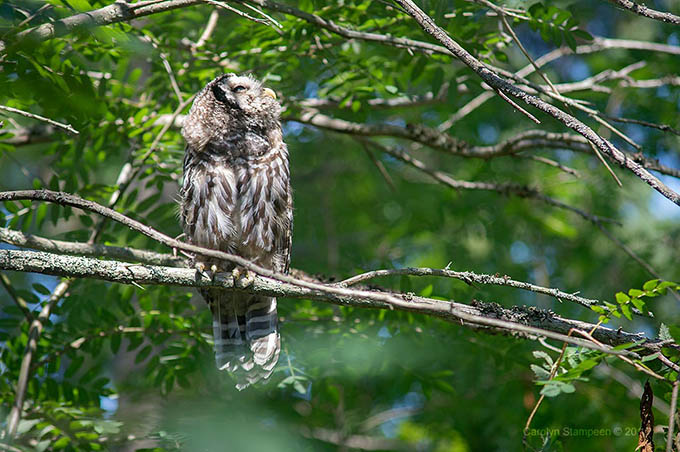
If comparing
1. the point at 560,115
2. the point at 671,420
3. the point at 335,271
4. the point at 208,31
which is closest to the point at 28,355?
the point at 335,271

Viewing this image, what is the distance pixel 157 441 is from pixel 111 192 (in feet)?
5.56

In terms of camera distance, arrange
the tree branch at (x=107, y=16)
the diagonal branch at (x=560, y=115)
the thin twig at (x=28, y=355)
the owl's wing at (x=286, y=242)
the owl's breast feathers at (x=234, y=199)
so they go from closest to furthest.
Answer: the tree branch at (x=107, y=16)
the diagonal branch at (x=560, y=115)
the thin twig at (x=28, y=355)
the owl's breast feathers at (x=234, y=199)
the owl's wing at (x=286, y=242)

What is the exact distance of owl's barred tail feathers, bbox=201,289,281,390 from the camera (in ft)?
12.1

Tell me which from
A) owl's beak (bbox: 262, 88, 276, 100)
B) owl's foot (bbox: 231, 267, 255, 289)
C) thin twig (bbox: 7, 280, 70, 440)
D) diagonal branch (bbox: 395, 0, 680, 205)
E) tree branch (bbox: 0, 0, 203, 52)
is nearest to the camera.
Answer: tree branch (bbox: 0, 0, 203, 52)

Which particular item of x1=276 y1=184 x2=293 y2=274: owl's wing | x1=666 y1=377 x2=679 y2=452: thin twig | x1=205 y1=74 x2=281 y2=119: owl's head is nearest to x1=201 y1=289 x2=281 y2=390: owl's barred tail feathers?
x1=276 y1=184 x2=293 y2=274: owl's wing

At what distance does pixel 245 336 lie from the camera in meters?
3.87

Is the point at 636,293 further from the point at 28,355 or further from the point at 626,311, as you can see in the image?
the point at 28,355

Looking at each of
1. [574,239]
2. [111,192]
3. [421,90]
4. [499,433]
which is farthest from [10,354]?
[574,239]

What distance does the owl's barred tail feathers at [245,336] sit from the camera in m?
3.70

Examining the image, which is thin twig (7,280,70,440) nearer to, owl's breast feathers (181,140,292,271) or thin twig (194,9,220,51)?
owl's breast feathers (181,140,292,271)

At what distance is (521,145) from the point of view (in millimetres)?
4020

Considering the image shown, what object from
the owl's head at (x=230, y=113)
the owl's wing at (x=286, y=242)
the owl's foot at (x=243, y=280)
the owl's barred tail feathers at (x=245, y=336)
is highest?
the owl's head at (x=230, y=113)

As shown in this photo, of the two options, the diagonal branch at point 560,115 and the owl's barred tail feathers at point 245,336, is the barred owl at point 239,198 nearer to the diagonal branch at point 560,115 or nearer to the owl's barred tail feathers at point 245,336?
the owl's barred tail feathers at point 245,336

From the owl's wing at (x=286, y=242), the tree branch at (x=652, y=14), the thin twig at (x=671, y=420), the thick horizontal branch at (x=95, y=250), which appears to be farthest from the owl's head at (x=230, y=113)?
the thin twig at (x=671, y=420)
